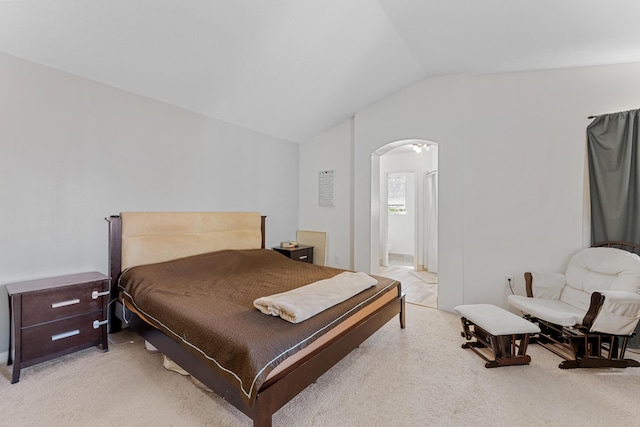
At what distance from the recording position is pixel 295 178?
5012 mm

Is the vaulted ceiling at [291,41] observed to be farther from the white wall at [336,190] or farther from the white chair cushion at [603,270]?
the white chair cushion at [603,270]

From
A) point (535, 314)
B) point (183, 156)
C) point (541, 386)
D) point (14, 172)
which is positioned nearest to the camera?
point (541, 386)

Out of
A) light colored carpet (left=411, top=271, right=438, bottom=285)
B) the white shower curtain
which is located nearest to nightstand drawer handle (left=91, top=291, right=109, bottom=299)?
light colored carpet (left=411, top=271, right=438, bottom=285)

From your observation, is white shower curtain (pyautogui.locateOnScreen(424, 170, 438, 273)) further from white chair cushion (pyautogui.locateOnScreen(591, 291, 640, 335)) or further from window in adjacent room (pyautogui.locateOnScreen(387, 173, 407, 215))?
white chair cushion (pyautogui.locateOnScreen(591, 291, 640, 335))

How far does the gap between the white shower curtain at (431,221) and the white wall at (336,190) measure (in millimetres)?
1997

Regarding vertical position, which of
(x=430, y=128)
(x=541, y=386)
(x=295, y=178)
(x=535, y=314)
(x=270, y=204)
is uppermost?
(x=430, y=128)

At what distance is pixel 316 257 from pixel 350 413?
3.11m

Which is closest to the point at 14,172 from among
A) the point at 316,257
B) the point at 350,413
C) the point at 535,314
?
the point at 350,413

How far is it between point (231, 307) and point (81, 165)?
2.03 m

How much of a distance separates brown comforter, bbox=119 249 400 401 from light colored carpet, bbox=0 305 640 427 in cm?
43

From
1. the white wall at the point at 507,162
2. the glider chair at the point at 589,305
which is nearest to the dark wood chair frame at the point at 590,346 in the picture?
the glider chair at the point at 589,305

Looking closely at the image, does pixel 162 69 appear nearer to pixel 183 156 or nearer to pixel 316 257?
pixel 183 156

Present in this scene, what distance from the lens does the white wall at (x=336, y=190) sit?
456 centimetres

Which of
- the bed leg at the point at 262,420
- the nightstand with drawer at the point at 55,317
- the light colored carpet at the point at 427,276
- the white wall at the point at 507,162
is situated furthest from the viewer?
the light colored carpet at the point at 427,276
